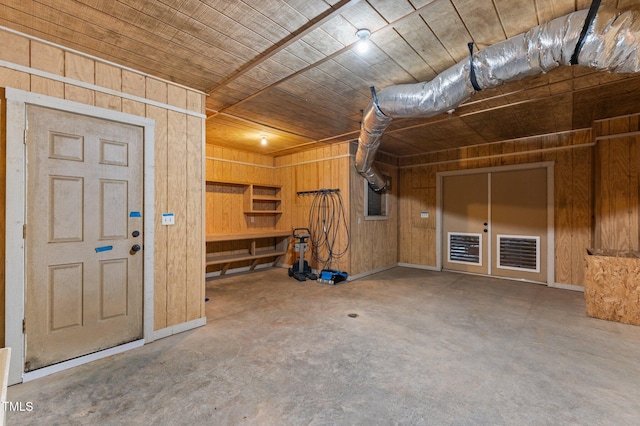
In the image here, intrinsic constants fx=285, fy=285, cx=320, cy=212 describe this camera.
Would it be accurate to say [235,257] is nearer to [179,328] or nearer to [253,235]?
[253,235]

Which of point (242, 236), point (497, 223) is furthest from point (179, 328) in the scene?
point (497, 223)

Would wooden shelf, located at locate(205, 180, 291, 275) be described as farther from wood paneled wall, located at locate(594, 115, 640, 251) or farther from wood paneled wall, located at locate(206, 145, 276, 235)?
wood paneled wall, located at locate(594, 115, 640, 251)

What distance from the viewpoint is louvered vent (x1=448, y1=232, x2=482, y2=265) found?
577 cm

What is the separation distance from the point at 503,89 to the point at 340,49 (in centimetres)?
199

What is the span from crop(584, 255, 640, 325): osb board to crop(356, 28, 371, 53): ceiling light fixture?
11.9 feet

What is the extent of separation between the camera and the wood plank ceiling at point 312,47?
192 cm

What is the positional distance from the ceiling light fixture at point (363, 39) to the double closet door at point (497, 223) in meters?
4.44

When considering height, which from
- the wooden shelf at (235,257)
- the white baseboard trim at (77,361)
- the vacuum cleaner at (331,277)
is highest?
the wooden shelf at (235,257)

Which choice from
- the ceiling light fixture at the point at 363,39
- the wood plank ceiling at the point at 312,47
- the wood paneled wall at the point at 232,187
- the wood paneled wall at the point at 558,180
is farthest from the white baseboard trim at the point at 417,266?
the ceiling light fixture at the point at 363,39

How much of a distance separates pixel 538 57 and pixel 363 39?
126 centimetres

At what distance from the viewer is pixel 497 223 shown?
550cm

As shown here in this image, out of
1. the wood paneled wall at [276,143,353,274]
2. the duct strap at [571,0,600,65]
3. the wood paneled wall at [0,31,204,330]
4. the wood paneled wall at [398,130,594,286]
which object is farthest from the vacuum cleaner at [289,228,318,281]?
the duct strap at [571,0,600,65]

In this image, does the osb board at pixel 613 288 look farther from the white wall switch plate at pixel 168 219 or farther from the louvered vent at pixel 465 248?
the white wall switch plate at pixel 168 219

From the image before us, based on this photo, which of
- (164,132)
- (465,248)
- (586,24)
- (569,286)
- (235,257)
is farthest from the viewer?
(465,248)
